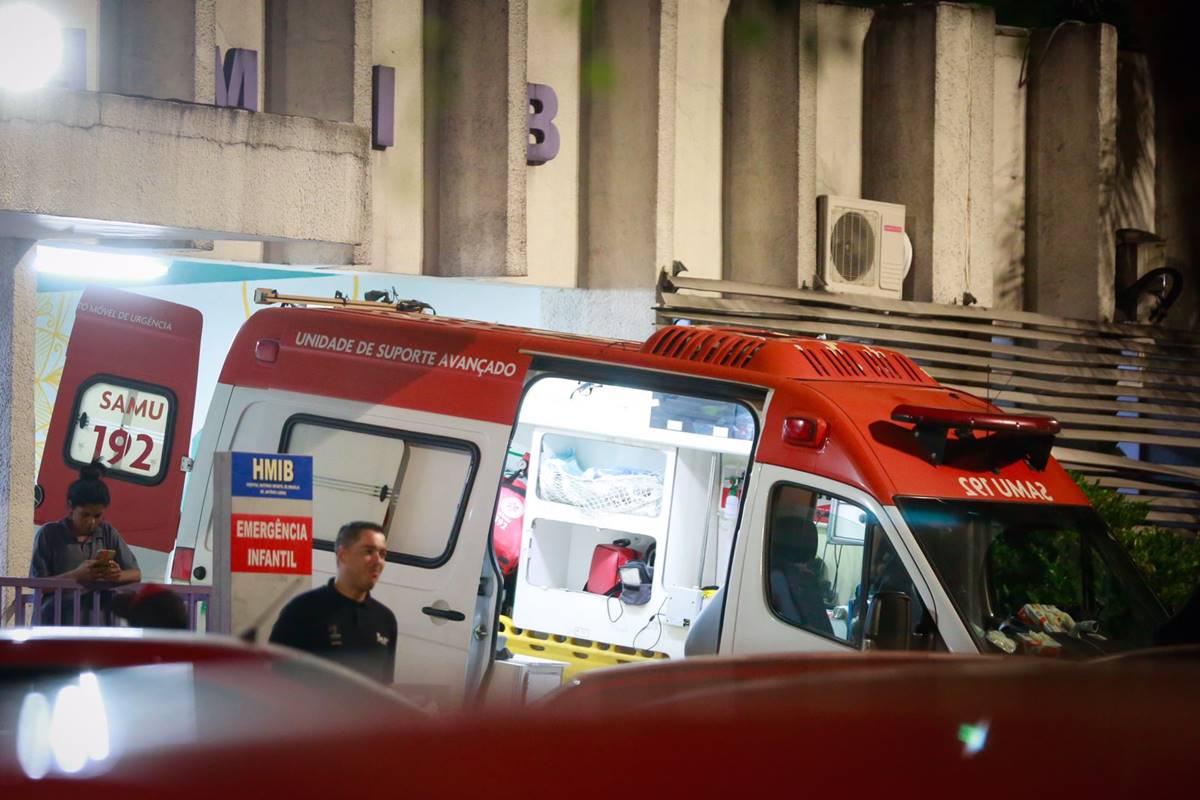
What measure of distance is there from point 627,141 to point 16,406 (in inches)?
231

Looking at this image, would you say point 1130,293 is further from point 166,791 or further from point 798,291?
point 166,791

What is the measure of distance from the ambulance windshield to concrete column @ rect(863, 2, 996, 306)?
6876 millimetres

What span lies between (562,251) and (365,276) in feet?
5.81

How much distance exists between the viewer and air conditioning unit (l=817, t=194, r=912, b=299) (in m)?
13.1

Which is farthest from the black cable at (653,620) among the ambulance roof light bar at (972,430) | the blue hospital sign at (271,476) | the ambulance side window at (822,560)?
the blue hospital sign at (271,476)

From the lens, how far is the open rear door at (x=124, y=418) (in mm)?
9570

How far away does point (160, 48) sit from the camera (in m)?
10.1

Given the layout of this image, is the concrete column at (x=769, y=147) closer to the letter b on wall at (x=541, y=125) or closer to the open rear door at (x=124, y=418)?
the letter b on wall at (x=541, y=125)

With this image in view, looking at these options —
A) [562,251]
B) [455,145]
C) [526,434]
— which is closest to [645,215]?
[562,251]

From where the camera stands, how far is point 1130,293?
14367 mm

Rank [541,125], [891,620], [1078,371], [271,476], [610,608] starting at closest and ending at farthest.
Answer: [271,476] → [891,620] → [610,608] → [541,125] → [1078,371]

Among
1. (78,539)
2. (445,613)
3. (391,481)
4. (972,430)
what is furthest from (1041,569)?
(78,539)

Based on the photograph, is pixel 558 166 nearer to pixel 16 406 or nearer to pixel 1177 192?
pixel 16 406

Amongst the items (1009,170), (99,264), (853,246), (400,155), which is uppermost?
(1009,170)
